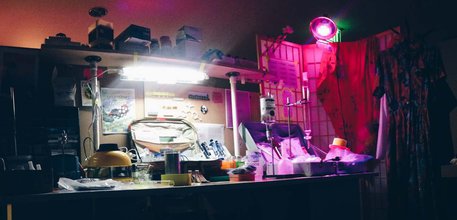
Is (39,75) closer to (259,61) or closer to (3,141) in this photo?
(3,141)

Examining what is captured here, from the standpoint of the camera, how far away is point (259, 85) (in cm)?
362

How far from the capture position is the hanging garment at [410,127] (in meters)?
3.53

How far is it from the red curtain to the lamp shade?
25 centimetres

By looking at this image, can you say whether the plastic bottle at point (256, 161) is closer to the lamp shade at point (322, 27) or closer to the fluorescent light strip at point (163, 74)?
the fluorescent light strip at point (163, 74)

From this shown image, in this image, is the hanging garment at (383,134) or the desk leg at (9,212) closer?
the desk leg at (9,212)

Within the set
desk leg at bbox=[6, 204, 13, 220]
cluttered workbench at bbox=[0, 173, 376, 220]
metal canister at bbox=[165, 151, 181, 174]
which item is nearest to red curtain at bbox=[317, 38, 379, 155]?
cluttered workbench at bbox=[0, 173, 376, 220]

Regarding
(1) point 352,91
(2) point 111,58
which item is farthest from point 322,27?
(2) point 111,58

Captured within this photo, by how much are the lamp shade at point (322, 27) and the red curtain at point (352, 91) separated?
0.81ft

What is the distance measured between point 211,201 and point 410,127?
204cm

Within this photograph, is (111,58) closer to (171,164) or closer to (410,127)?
(171,164)

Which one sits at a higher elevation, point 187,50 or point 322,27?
point 322,27

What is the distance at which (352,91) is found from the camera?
3.88 meters

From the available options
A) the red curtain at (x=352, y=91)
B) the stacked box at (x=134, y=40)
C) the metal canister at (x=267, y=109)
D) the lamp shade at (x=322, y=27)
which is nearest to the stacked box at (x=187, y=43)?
the stacked box at (x=134, y=40)

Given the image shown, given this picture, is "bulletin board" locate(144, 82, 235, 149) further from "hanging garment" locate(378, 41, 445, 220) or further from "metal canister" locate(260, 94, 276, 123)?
"hanging garment" locate(378, 41, 445, 220)
